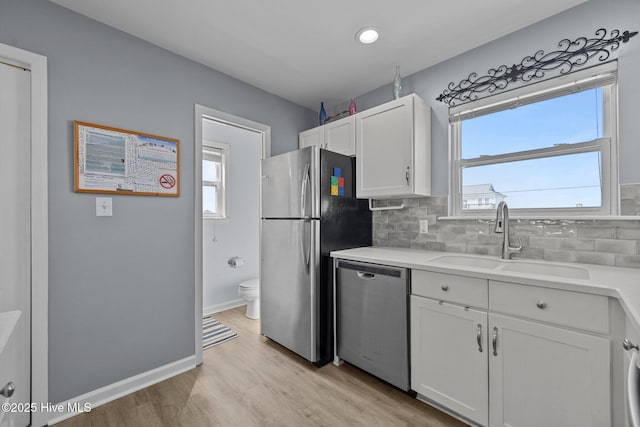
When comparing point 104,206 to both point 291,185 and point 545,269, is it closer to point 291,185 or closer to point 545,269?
point 291,185

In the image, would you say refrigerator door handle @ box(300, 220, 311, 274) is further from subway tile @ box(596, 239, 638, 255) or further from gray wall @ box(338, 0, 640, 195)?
subway tile @ box(596, 239, 638, 255)

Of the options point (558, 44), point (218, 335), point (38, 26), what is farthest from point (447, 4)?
point (218, 335)

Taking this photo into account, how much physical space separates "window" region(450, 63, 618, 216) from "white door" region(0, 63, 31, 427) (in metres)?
2.84

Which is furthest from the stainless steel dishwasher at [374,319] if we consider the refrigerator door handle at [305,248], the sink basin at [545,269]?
the sink basin at [545,269]

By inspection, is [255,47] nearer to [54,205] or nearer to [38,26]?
[38,26]

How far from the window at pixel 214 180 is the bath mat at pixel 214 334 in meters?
1.28

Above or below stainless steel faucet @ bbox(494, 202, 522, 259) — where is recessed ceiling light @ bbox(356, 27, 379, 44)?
above

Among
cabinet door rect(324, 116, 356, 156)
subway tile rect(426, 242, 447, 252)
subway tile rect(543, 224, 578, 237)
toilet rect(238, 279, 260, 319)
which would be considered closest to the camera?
subway tile rect(543, 224, 578, 237)

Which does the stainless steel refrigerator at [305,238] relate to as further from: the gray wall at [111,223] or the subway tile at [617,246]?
the subway tile at [617,246]

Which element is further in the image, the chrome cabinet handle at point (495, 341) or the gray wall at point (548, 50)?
the gray wall at point (548, 50)

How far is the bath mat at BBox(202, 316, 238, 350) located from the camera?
2.65 metres

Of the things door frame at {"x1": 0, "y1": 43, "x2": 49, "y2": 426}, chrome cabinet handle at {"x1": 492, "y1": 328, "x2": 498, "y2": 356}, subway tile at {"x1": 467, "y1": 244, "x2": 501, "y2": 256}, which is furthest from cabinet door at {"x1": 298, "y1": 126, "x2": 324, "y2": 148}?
chrome cabinet handle at {"x1": 492, "y1": 328, "x2": 498, "y2": 356}

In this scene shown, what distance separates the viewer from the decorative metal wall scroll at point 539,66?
1.65 meters

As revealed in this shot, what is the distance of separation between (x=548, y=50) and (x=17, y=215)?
335cm
